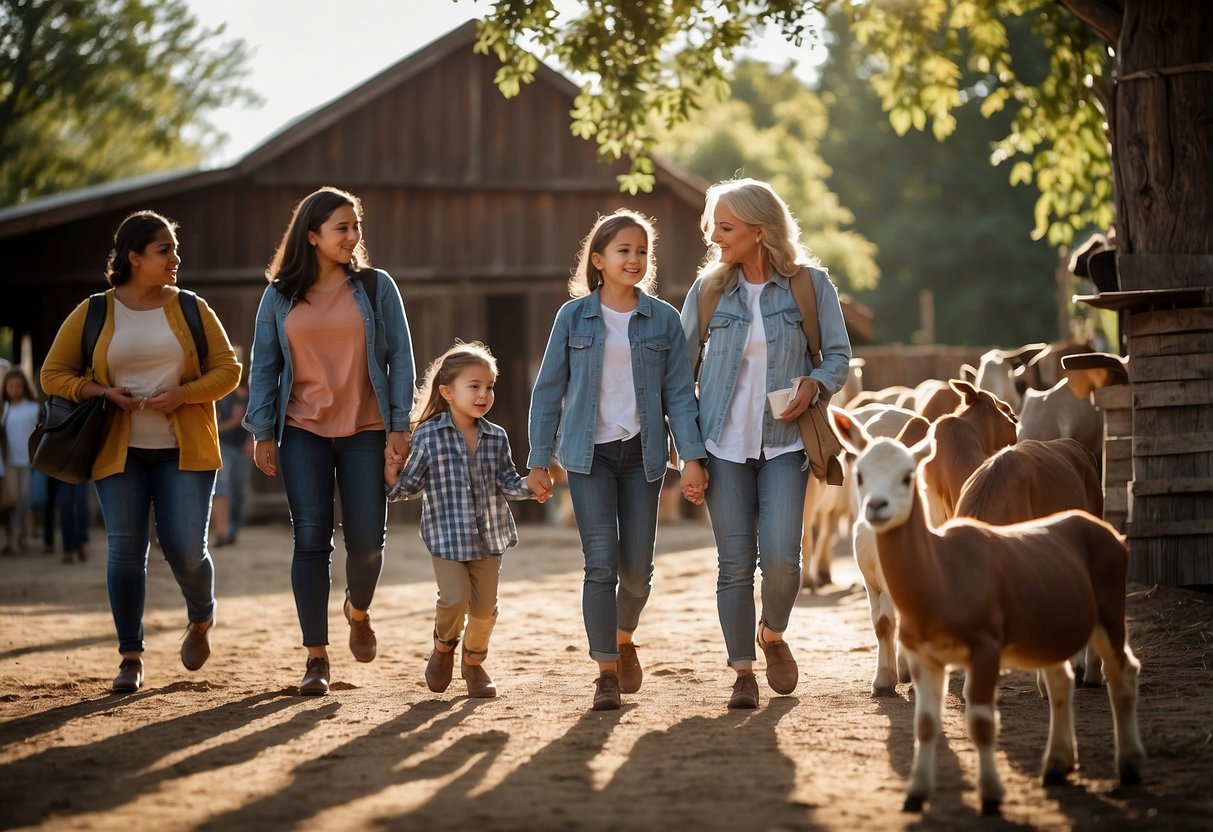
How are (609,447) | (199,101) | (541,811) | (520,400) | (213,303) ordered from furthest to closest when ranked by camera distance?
(199,101) < (520,400) < (213,303) < (609,447) < (541,811)

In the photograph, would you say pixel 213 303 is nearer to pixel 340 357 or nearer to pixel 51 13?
pixel 340 357

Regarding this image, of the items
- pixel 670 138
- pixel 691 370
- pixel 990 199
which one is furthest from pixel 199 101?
pixel 691 370

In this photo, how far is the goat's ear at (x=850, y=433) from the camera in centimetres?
538

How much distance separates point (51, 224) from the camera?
65.9 ft

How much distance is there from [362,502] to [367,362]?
654 millimetres

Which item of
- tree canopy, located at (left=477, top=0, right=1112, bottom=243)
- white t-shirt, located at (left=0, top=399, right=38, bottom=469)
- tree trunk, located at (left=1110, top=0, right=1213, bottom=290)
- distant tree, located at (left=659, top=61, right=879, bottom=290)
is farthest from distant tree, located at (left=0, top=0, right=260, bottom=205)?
tree trunk, located at (left=1110, top=0, right=1213, bottom=290)

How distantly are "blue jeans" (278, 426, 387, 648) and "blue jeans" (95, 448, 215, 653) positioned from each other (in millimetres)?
474

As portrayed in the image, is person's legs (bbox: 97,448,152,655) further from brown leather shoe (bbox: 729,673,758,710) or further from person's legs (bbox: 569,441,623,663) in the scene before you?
brown leather shoe (bbox: 729,673,758,710)

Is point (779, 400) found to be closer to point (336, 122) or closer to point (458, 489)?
point (458, 489)

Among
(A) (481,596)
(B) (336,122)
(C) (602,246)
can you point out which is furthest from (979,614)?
(B) (336,122)

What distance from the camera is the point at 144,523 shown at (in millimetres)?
7410

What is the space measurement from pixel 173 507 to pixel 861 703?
3.32 meters

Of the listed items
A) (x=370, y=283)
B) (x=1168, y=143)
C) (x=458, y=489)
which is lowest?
(x=458, y=489)

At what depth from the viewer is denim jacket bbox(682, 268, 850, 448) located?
6.75 meters
